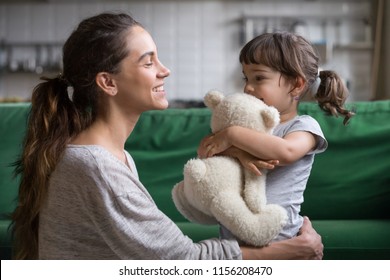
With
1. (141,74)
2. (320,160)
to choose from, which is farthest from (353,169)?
(141,74)

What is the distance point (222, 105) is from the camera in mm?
495

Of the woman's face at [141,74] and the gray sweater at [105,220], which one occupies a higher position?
→ the woman's face at [141,74]

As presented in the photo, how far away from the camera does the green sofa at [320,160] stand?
79 centimetres

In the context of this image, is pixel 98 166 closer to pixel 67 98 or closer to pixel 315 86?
pixel 67 98

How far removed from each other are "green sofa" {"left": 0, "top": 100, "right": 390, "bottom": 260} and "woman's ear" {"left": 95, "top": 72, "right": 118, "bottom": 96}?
26 cm

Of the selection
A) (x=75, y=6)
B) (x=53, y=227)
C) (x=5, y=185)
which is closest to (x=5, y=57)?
(x=75, y=6)

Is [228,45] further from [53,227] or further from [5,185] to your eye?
[53,227]

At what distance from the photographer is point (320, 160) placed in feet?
2.70

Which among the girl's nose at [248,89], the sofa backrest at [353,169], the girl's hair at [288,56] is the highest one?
the girl's hair at [288,56]

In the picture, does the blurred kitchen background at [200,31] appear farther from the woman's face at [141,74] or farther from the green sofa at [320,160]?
the woman's face at [141,74]

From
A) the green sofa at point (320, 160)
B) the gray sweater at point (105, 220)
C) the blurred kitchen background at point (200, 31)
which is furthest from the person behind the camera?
the blurred kitchen background at point (200, 31)

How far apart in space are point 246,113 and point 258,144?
0.10 ft

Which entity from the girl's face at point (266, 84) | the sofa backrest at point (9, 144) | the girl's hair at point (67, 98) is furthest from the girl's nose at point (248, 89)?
the sofa backrest at point (9, 144)

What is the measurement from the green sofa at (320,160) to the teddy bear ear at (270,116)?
0.25m
